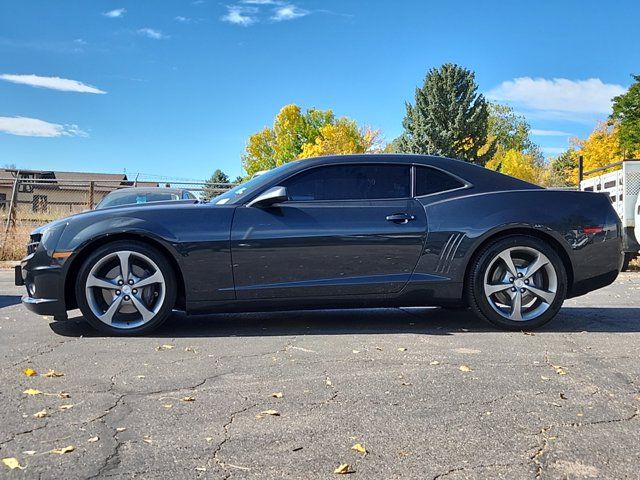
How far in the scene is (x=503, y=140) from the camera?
82.9 meters

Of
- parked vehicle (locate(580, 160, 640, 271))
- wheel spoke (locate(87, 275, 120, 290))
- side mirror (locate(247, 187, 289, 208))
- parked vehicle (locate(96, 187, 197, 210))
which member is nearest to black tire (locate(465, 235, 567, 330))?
side mirror (locate(247, 187, 289, 208))

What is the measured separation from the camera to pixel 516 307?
4961mm

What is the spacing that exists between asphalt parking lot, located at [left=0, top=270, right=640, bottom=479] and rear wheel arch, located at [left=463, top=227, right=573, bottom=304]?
0.46 metres

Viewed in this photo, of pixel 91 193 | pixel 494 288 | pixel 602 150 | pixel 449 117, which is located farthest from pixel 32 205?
pixel 602 150

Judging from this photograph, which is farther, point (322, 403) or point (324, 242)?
point (324, 242)

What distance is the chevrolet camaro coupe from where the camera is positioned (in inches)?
184

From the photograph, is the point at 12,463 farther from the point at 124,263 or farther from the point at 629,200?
the point at 629,200

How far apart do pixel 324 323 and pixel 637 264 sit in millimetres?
10074

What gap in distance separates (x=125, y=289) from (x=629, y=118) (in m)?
52.7

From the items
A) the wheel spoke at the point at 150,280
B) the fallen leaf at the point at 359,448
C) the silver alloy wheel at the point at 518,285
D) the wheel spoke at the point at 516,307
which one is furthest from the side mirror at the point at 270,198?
the fallen leaf at the point at 359,448

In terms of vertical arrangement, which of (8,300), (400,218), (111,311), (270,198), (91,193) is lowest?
(8,300)

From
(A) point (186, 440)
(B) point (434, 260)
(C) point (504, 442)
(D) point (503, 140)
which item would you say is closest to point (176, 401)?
(A) point (186, 440)

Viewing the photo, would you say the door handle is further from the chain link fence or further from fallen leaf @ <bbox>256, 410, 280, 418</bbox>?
the chain link fence

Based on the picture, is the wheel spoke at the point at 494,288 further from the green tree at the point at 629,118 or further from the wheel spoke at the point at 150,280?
the green tree at the point at 629,118
